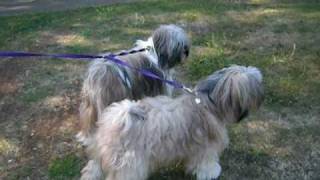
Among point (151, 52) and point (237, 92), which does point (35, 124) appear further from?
point (237, 92)

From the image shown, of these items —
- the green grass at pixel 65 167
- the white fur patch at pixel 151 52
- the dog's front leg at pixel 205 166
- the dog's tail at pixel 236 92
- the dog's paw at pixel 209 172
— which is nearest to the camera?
the dog's tail at pixel 236 92

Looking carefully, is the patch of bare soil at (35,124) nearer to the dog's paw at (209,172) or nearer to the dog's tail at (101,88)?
the dog's tail at (101,88)

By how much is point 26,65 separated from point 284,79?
11.2 ft

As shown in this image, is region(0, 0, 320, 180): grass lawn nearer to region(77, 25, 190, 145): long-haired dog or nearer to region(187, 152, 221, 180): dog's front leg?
region(187, 152, 221, 180): dog's front leg

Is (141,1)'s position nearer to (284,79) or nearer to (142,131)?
(284,79)

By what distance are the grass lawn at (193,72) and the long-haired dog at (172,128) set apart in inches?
21.9

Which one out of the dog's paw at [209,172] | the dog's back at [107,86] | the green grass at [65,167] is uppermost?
the dog's back at [107,86]

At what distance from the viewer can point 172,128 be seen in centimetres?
409

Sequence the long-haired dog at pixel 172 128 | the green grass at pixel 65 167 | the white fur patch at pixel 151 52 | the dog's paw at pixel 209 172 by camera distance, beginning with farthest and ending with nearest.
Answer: the white fur patch at pixel 151 52
the green grass at pixel 65 167
the dog's paw at pixel 209 172
the long-haired dog at pixel 172 128

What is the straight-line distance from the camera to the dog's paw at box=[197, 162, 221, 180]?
15.1 ft

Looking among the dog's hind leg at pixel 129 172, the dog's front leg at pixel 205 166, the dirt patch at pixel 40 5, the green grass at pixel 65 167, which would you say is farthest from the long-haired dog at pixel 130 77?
the dirt patch at pixel 40 5

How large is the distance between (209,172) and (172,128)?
2.54ft

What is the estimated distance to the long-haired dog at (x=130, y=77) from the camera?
4613 millimetres

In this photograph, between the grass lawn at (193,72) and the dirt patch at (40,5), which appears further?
the dirt patch at (40,5)
